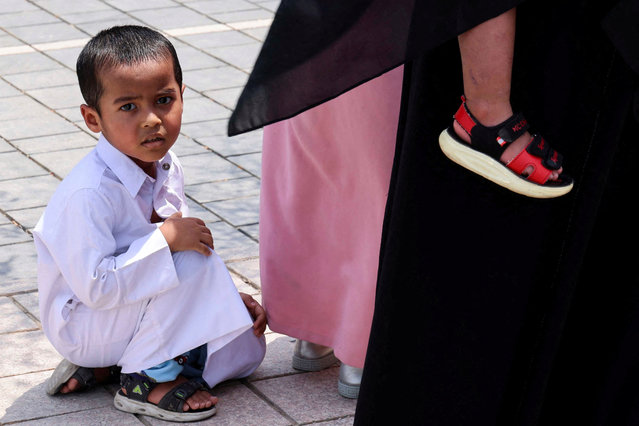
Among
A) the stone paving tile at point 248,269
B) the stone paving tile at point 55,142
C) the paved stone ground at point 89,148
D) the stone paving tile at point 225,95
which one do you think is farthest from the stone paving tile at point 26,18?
the stone paving tile at point 248,269

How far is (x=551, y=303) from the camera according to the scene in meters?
2.34

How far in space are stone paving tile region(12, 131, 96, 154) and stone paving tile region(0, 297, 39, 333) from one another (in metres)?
1.50

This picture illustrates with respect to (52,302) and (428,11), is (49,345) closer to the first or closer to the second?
(52,302)

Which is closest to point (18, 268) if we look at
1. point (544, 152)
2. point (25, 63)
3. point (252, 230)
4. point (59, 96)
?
point (252, 230)

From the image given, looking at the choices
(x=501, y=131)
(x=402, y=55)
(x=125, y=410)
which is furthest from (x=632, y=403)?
(x=125, y=410)

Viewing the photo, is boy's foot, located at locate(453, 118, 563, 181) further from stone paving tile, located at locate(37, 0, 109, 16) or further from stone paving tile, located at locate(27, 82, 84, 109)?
stone paving tile, located at locate(37, 0, 109, 16)

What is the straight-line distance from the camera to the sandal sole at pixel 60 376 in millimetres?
3125

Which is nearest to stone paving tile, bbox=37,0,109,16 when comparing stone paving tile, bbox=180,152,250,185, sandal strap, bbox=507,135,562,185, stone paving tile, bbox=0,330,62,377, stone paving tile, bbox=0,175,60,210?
stone paving tile, bbox=180,152,250,185

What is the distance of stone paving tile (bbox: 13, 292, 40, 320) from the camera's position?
3635 millimetres

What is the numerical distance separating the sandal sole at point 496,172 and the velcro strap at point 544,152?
0.14 ft

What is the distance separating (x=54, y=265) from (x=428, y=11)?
1358 mm

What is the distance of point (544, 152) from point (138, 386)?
140 cm

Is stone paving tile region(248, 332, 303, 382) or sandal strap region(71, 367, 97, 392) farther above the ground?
stone paving tile region(248, 332, 303, 382)

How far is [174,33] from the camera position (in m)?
6.80
